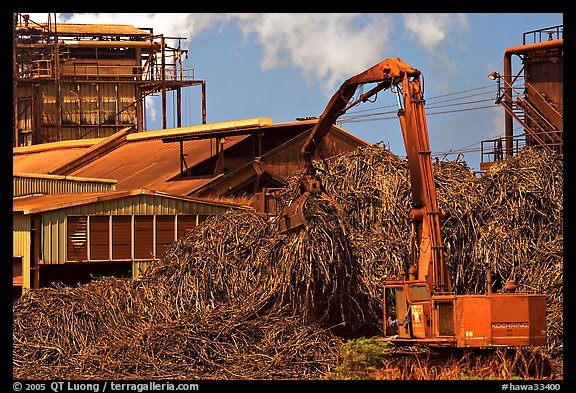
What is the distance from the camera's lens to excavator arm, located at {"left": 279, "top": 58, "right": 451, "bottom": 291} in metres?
21.2

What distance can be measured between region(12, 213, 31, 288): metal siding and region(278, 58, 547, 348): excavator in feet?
28.1

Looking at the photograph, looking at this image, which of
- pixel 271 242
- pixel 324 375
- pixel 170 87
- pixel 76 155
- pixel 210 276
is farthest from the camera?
pixel 170 87

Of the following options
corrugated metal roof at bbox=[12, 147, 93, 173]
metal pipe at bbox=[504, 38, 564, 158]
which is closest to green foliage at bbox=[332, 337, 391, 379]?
metal pipe at bbox=[504, 38, 564, 158]

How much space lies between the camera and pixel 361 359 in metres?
18.9

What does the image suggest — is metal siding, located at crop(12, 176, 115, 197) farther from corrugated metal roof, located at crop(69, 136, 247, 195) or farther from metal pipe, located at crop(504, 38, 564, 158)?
metal pipe, located at crop(504, 38, 564, 158)

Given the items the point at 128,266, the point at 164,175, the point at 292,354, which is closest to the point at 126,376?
the point at 292,354

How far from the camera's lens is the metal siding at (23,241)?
29.3 metres

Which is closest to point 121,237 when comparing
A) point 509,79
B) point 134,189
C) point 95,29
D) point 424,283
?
point 134,189

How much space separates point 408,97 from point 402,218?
19.2ft

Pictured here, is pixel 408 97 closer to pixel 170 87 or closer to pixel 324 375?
pixel 324 375

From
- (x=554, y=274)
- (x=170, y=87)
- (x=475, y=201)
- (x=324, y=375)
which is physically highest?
(x=170, y=87)

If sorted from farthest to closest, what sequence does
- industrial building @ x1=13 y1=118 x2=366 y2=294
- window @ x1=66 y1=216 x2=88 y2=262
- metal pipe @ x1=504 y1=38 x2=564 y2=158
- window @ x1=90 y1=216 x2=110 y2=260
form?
metal pipe @ x1=504 y1=38 x2=564 y2=158, window @ x1=90 y1=216 x2=110 y2=260, window @ x1=66 y1=216 x2=88 y2=262, industrial building @ x1=13 y1=118 x2=366 y2=294

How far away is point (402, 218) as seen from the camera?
89.8ft

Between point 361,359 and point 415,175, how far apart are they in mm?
4511
